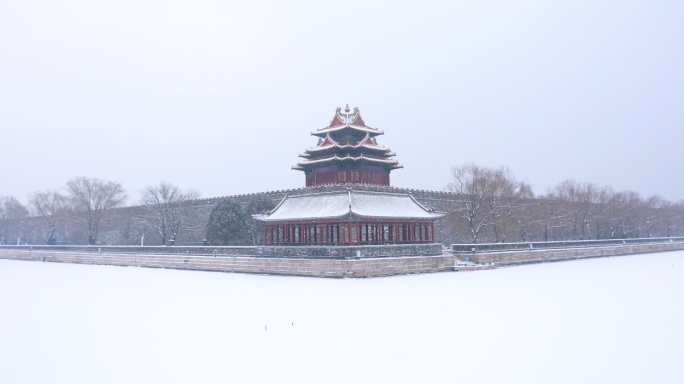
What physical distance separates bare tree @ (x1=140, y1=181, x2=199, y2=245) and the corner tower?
55.1 ft

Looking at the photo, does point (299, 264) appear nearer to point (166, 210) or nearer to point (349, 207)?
point (349, 207)

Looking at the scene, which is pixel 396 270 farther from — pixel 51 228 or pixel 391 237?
pixel 51 228

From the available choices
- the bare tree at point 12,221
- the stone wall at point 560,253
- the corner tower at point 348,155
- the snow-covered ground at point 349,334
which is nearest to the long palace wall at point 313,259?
the stone wall at point 560,253

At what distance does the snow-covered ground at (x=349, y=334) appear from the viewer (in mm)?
7320

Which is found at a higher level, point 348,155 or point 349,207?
point 348,155

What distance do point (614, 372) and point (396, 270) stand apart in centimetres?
1578

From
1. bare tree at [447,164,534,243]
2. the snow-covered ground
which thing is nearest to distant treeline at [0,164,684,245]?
bare tree at [447,164,534,243]

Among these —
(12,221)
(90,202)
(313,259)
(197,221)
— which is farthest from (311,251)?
(12,221)

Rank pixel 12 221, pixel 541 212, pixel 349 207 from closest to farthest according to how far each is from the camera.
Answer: pixel 349 207, pixel 541 212, pixel 12 221

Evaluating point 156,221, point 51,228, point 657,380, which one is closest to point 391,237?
point 657,380

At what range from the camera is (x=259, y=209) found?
35781 millimetres

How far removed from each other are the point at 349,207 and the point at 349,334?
1493cm

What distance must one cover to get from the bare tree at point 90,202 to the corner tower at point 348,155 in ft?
81.5

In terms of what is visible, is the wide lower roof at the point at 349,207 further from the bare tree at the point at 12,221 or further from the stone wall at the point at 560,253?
the bare tree at the point at 12,221
